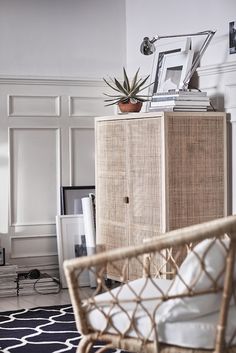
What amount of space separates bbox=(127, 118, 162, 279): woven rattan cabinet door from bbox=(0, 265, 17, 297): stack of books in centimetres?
92

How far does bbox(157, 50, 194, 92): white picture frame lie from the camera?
4.82 m

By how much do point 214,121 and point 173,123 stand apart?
29cm

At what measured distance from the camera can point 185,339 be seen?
2.61 m

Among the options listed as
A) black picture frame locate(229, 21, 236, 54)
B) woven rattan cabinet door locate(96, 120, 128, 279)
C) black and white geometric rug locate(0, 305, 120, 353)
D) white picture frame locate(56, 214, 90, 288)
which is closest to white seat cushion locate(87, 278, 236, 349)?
black and white geometric rug locate(0, 305, 120, 353)

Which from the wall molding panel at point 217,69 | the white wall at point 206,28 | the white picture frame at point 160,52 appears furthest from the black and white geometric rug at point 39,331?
the wall molding panel at point 217,69

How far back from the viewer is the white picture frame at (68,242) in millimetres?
5398

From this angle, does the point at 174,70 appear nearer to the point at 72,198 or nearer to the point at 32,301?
the point at 72,198

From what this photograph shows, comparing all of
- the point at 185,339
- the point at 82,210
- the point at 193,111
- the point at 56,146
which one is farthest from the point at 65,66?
the point at 185,339

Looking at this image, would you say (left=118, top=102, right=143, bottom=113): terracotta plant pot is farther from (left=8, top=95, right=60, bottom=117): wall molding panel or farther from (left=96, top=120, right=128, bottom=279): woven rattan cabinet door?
(left=8, top=95, right=60, bottom=117): wall molding panel

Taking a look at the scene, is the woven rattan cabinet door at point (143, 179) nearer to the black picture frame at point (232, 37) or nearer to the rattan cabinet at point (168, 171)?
the rattan cabinet at point (168, 171)

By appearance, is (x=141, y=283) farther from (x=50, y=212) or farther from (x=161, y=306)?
(x=50, y=212)

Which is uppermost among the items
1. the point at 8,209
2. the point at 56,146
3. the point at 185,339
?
the point at 56,146

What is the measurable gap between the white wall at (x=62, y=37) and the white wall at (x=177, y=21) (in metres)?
0.13

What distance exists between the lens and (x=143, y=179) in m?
4.59
